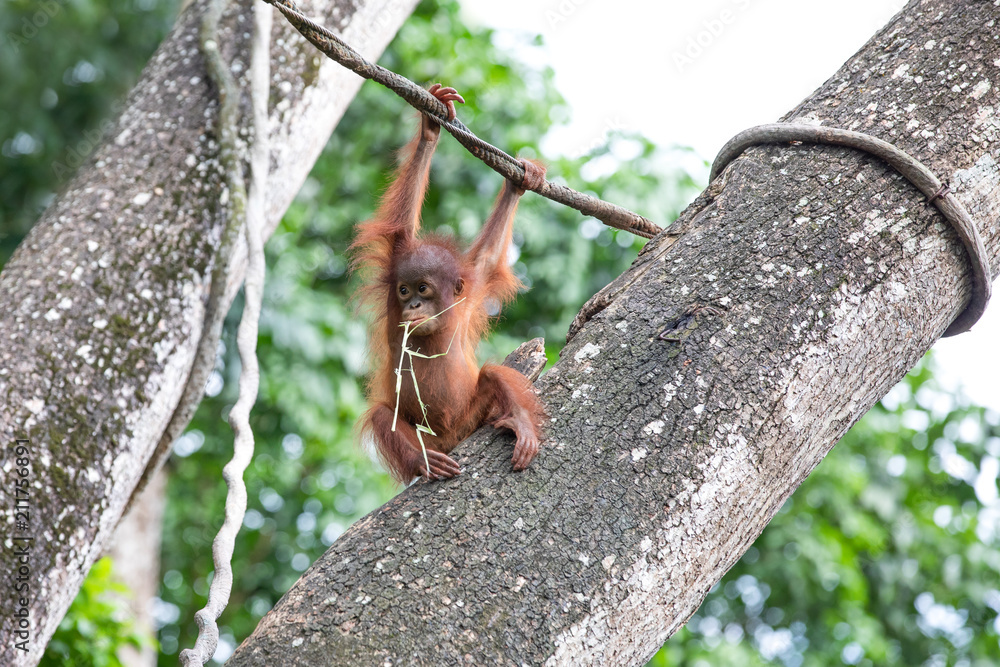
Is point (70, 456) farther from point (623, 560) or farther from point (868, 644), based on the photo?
point (868, 644)

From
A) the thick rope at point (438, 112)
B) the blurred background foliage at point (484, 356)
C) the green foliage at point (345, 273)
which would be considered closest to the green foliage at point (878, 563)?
the blurred background foliage at point (484, 356)

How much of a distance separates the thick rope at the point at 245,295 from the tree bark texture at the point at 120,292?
0.27ft

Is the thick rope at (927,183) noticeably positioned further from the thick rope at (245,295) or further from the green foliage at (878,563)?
the green foliage at (878,563)

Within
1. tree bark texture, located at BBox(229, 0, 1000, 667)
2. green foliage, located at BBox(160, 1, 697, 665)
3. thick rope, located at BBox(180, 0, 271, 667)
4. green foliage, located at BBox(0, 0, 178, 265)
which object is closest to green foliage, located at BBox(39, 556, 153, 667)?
thick rope, located at BBox(180, 0, 271, 667)

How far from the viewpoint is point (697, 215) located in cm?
227

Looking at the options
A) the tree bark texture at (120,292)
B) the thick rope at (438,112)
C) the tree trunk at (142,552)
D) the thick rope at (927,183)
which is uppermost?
the thick rope at (927,183)

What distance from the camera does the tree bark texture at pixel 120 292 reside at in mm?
2338

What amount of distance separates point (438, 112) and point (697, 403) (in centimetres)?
116

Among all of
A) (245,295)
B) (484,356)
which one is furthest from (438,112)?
(484,356)

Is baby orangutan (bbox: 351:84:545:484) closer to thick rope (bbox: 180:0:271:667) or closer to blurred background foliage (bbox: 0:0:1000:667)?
thick rope (bbox: 180:0:271:667)

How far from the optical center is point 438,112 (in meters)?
2.50

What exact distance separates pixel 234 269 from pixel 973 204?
2.21 m

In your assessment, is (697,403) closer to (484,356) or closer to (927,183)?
(927,183)

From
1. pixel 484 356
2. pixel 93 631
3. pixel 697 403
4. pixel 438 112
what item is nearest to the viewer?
pixel 697 403
